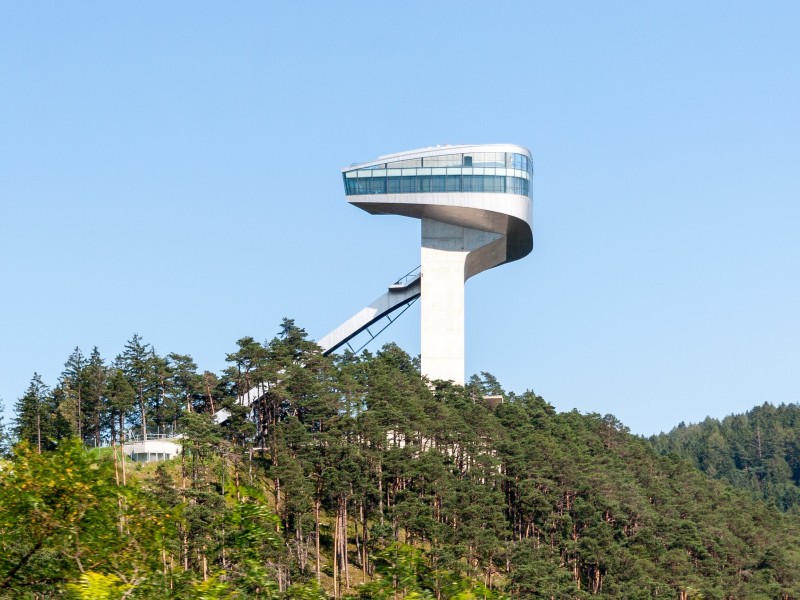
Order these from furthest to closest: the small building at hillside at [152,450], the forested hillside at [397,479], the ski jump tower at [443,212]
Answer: the ski jump tower at [443,212]
the small building at hillside at [152,450]
the forested hillside at [397,479]

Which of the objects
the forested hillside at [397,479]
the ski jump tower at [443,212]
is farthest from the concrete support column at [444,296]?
the forested hillside at [397,479]

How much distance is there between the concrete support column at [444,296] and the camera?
86.9 metres

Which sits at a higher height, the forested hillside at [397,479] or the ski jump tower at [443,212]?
the ski jump tower at [443,212]

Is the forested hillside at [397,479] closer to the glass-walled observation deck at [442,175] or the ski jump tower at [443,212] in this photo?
the ski jump tower at [443,212]

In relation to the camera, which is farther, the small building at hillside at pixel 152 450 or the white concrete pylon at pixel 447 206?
the white concrete pylon at pixel 447 206

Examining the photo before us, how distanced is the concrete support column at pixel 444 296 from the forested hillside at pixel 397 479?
7.68ft

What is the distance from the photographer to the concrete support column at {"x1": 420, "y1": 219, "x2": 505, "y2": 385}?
86.9 metres

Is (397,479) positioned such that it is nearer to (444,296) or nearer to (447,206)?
(444,296)

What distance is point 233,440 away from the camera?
74000 mm

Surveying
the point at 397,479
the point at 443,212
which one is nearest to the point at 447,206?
the point at 443,212

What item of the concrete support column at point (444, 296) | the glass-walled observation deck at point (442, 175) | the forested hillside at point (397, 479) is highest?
the glass-walled observation deck at point (442, 175)

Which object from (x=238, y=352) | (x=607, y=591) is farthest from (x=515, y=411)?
(x=238, y=352)

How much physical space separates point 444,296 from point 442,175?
7948 millimetres

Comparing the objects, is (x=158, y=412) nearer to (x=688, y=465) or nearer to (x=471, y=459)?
(x=471, y=459)
